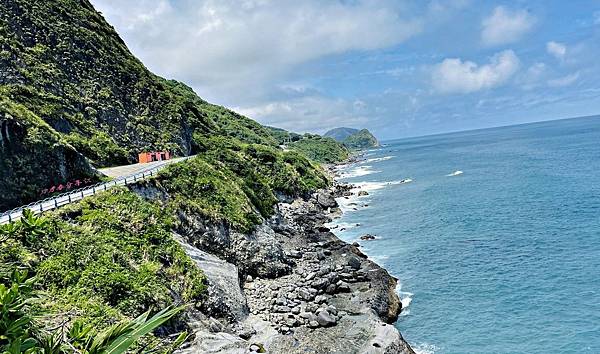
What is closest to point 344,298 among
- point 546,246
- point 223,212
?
point 223,212

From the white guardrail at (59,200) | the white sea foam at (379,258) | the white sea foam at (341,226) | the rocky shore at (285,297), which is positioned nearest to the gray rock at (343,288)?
the rocky shore at (285,297)

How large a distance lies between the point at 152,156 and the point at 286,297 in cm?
3321

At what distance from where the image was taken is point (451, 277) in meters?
38.5

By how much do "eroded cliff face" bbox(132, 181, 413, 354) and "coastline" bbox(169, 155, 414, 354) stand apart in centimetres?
7

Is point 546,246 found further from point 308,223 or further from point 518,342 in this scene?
point 308,223

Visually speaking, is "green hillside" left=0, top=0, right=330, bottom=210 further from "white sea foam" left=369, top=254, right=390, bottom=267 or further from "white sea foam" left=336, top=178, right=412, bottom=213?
"white sea foam" left=336, top=178, right=412, bottom=213

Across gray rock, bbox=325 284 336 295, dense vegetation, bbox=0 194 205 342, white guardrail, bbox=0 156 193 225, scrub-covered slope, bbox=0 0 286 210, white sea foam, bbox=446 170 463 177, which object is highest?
scrub-covered slope, bbox=0 0 286 210

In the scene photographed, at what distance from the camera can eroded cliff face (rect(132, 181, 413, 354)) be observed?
2462cm

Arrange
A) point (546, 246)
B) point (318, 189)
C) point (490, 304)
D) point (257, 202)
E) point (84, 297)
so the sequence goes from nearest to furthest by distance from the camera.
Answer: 1. point (84, 297)
2. point (490, 304)
3. point (546, 246)
4. point (257, 202)
5. point (318, 189)

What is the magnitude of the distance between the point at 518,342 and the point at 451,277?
11536 mm

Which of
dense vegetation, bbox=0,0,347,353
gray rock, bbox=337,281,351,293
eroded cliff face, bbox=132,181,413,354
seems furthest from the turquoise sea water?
dense vegetation, bbox=0,0,347,353

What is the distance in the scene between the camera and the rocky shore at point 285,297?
2458cm

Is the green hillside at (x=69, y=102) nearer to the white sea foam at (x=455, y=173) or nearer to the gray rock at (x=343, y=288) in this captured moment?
the gray rock at (x=343, y=288)

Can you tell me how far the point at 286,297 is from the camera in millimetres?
33188
